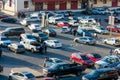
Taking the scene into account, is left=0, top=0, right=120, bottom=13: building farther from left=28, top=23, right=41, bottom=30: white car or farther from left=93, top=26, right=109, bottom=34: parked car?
left=93, top=26, right=109, bottom=34: parked car

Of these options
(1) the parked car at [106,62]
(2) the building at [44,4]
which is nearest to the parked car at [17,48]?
(1) the parked car at [106,62]

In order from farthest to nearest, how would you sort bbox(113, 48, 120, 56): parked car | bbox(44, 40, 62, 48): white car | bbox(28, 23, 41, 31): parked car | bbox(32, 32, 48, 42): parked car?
bbox(28, 23, 41, 31): parked car → bbox(32, 32, 48, 42): parked car → bbox(44, 40, 62, 48): white car → bbox(113, 48, 120, 56): parked car

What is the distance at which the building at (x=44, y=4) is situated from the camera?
90188mm

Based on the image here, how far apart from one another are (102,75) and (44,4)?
54.4 metres

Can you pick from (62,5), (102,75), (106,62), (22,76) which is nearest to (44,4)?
(62,5)

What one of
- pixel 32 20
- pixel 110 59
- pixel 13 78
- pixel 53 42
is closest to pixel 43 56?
pixel 53 42

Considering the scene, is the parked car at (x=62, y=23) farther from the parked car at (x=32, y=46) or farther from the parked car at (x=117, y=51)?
the parked car at (x=117, y=51)

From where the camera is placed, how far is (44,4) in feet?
306

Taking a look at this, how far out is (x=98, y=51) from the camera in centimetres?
5800

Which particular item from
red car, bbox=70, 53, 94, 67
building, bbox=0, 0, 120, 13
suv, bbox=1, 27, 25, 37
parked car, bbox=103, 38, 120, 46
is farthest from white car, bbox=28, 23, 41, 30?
red car, bbox=70, 53, 94, 67

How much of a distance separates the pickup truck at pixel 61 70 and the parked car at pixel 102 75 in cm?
288

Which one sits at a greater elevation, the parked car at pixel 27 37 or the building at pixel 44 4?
the building at pixel 44 4

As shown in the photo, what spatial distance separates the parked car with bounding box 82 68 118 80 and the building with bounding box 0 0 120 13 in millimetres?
51149

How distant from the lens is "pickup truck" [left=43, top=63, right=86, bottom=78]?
42.7m
